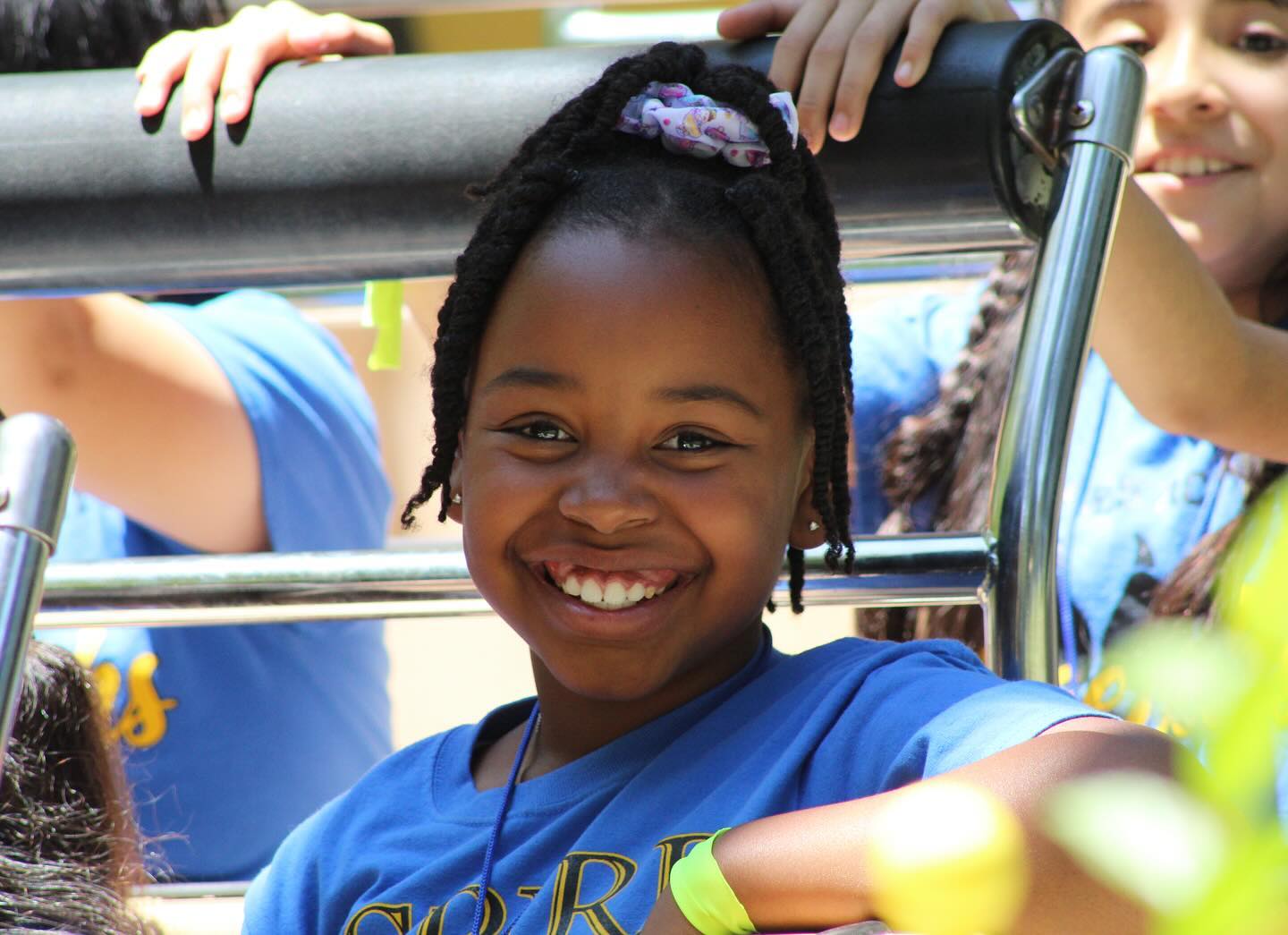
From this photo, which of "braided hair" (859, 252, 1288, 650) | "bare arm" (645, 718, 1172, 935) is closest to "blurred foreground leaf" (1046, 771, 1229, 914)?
"bare arm" (645, 718, 1172, 935)

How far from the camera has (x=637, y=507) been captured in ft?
3.24

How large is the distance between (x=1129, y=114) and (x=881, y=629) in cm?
89

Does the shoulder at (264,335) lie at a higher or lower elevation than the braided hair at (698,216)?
lower

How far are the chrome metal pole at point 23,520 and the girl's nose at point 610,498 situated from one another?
0.33 m

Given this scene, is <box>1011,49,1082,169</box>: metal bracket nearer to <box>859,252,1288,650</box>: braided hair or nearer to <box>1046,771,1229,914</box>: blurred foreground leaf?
<box>1046,771,1229,914</box>: blurred foreground leaf

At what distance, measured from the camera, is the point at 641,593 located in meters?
1.03

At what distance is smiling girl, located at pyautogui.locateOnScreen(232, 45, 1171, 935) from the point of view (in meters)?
0.97

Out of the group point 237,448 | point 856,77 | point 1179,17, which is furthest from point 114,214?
point 1179,17

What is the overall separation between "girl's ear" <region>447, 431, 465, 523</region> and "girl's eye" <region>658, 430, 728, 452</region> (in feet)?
0.66

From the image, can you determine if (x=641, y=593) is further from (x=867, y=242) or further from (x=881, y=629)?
(x=881, y=629)

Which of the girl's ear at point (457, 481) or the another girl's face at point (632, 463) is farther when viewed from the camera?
the girl's ear at point (457, 481)

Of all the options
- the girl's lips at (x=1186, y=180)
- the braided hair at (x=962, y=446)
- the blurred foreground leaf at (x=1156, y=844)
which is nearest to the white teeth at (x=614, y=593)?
the braided hair at (x=962, y=446)

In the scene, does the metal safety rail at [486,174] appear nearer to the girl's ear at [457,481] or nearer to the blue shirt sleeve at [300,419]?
the girl's ear at [457,481]

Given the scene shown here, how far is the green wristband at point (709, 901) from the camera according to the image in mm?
753
